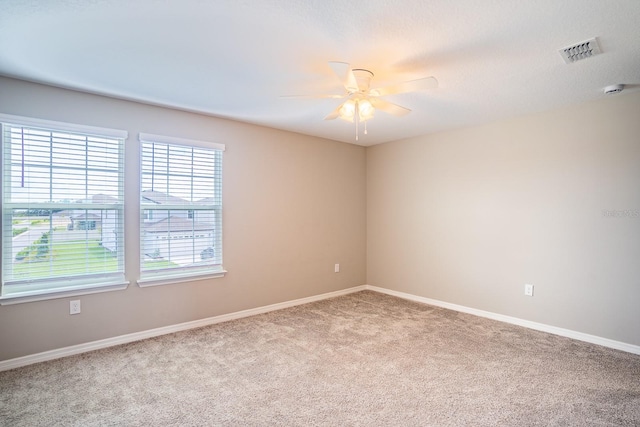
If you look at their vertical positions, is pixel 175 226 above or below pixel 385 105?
below

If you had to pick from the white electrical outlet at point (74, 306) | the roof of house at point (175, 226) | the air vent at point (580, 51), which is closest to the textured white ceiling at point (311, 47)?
the air vent at point (580, 51)

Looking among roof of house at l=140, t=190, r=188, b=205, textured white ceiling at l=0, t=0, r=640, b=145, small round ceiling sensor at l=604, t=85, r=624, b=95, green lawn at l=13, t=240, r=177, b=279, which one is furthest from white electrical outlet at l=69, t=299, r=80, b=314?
small round ceiling sensor at l=604, t=85, r=624, b=95

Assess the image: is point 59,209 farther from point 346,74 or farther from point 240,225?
point 346,74

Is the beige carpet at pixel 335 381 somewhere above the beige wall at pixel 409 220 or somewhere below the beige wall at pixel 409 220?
below

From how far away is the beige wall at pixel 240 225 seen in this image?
2.88 m

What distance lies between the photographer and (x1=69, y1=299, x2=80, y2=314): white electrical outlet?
2.98 m

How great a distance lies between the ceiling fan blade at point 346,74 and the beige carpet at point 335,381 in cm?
213

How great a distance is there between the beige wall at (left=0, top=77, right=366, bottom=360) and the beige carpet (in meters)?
0.29

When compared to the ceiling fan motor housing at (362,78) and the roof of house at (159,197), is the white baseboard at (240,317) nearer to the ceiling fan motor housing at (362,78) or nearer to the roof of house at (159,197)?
the roof of house at (159,197)

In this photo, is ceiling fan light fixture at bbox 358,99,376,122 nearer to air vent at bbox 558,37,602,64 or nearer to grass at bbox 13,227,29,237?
air vent at bbox 558,37,602,64

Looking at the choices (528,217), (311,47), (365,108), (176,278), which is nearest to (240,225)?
(176,278)

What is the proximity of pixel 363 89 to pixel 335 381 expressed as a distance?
2179 mm

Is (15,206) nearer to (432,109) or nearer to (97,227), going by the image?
(97,227)

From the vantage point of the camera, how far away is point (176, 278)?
3.54 m
